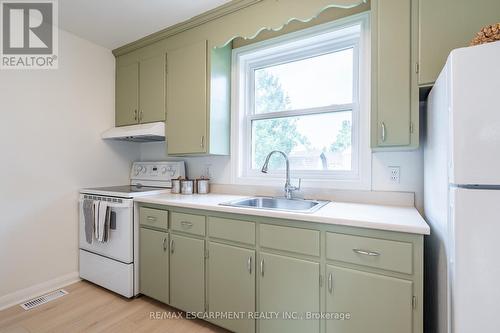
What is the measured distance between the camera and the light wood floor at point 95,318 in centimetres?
168

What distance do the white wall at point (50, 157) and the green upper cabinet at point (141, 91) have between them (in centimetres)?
14

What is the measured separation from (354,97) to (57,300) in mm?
2957

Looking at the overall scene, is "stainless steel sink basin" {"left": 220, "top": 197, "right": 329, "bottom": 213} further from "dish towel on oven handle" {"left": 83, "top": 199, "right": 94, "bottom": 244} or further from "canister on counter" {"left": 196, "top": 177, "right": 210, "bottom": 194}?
"dish towel on oven handle" {"left": 83, "top": 199, "right": 94, "bottom": 244}

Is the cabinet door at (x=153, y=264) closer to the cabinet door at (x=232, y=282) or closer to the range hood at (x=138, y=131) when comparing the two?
the cabinet door at (x=232, y=282)

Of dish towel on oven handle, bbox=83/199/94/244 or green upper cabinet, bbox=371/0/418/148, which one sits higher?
green upper cabinet, bbox=371/0/418/148

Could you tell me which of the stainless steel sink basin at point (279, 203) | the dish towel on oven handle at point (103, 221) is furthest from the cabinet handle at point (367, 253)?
the dish towel on oven handle at point (103, 221)

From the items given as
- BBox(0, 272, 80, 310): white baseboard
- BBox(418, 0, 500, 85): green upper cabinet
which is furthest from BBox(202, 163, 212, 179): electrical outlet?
BBox(418, 0, 500, 85): green upper cabinet

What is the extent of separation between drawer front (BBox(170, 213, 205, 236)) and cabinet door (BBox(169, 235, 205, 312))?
60 millimetres

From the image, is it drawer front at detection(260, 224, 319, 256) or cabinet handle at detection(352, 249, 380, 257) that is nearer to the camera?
cabinet handle at detection(352, 249, 380, 257)

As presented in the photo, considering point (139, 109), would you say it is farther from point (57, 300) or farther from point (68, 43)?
point (57, 300)

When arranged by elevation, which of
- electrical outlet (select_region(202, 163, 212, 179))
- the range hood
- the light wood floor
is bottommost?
the light wood floor

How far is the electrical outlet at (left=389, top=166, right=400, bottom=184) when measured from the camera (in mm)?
1633

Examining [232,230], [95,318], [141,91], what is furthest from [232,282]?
[141,91]

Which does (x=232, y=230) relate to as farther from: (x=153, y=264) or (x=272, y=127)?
(x=272, y=127)
